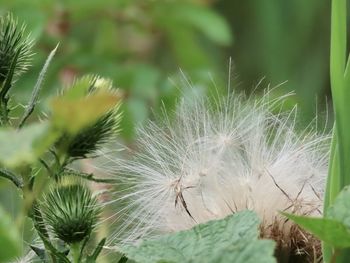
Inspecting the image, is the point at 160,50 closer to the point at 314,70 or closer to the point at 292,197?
the point at 314,70

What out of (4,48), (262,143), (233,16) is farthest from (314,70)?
(4,48)

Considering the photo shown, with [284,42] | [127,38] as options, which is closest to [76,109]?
[127,38]

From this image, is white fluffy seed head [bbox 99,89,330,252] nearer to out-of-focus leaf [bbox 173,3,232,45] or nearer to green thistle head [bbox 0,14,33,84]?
green thistle head [bbox 0,14,33,84]

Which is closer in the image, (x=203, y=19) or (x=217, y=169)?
(x=217, y=169)

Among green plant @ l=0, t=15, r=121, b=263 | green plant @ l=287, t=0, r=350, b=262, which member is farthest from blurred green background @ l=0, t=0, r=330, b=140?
green plant @ l=0, t=15, r=121, b=263

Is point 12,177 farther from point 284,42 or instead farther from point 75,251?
point 284,42

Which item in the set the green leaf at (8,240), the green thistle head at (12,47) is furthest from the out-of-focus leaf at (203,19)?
the green leaf at (8,240)
